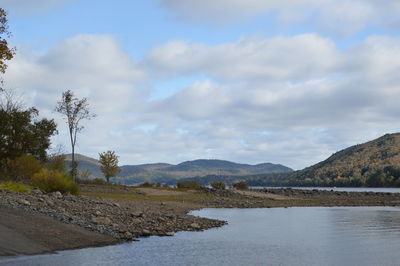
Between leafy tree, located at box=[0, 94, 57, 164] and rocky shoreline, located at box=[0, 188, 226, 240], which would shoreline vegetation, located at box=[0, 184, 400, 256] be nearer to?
rocky shoreline, located at box=[0, 188, 226, 240]

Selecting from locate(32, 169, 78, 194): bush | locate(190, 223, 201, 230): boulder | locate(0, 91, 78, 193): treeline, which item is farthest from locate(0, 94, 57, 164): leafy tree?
locate(190, 223, 201, 230): boulder

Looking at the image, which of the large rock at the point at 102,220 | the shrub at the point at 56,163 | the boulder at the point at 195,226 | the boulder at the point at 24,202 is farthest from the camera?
the shrub at the point at 56,163

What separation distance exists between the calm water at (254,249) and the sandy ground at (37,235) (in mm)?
1063

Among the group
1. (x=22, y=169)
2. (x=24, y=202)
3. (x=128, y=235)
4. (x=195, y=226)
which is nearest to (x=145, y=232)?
(x=128, y=235)

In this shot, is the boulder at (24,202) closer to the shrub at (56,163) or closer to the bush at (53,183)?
the bush at (53,183)

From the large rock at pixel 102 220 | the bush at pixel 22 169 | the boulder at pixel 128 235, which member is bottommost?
the boulder at pixel 128 235

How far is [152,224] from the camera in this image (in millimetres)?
34469

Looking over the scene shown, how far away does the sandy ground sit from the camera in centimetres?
2255

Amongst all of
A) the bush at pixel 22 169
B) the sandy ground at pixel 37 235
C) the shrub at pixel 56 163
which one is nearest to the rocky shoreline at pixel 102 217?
the sandy ground at pixel 37 235

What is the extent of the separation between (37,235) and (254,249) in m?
11.7

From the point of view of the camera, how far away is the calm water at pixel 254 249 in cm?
2245

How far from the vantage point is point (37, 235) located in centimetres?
2477

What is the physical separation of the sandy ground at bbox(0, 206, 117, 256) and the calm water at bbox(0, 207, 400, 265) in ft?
3.49

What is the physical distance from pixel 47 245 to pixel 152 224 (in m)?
11.4
